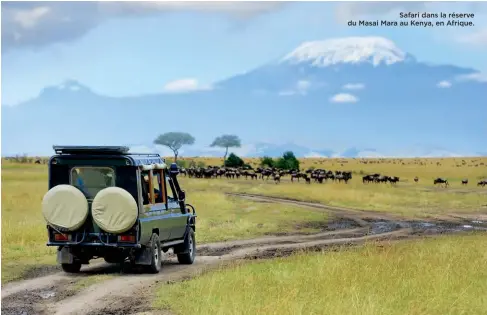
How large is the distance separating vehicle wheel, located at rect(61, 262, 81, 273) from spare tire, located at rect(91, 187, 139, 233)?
186 centimetres

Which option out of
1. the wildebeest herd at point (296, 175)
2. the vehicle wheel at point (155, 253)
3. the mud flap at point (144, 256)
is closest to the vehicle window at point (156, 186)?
the vehicle wheel at point (155, 253)

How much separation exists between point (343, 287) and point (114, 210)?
5.04 metres

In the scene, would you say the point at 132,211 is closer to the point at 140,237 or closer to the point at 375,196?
the point at 140,237

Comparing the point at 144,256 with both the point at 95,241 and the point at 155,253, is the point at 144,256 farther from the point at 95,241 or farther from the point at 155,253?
the point at 95,241

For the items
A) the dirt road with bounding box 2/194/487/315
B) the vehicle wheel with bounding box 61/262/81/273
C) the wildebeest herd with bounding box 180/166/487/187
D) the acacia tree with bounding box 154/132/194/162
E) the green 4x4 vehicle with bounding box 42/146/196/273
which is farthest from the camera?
the acacia tree with bounding box 154/132/194/162

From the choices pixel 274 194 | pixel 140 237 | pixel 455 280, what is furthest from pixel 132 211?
pixel 274 194

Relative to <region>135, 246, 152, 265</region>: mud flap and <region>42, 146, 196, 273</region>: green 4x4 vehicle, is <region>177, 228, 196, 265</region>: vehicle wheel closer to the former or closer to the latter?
<region>42, 146, 196, 273</region>: green 4x4 vehicle

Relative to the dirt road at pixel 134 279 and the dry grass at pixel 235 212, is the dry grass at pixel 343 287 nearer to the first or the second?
the dirt road at pixel 134 279

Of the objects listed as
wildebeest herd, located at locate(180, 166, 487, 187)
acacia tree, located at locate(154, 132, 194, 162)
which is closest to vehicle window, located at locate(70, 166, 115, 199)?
wildebeest herd, located at locate(180, 166, 487, 187)

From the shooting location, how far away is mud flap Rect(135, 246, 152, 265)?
58.9 ft

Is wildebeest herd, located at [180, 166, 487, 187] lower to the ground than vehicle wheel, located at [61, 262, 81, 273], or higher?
higher

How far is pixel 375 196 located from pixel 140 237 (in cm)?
4107

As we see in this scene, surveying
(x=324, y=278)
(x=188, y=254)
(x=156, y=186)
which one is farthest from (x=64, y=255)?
(x=324, y=278)

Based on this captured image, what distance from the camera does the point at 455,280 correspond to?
16281 millimetres
